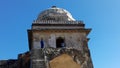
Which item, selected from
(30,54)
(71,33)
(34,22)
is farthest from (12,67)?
(71,33)

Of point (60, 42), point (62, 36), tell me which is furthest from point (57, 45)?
point (62, 36)

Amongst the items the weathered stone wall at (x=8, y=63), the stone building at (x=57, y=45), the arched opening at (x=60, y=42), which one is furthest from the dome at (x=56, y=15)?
the weathered stone wall at (x=8, y=63)

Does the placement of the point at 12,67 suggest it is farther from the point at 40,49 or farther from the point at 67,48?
the point at 67,48

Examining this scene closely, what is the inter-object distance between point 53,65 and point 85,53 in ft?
6.79

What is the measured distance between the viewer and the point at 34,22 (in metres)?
18.4

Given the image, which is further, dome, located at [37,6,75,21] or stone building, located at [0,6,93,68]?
dome, located at [37,6,75,21]

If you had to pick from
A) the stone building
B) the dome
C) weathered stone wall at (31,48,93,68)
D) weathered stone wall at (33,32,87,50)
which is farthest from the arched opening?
the dome

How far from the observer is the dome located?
19.2m

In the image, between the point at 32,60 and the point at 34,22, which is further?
the point at 34,22

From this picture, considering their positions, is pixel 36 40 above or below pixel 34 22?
below

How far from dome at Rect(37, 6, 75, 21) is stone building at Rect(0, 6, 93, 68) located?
13 mm

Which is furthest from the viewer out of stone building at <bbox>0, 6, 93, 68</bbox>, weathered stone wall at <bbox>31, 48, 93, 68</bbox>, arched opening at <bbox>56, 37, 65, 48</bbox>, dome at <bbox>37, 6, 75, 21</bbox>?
dome at <bbox>37, 6, 75, 21</bbox>

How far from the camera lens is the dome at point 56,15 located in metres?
19.2

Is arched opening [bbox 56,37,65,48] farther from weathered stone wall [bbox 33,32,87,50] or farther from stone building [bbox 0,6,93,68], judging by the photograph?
weathered stone wall [bbox 33,32,87,50]
